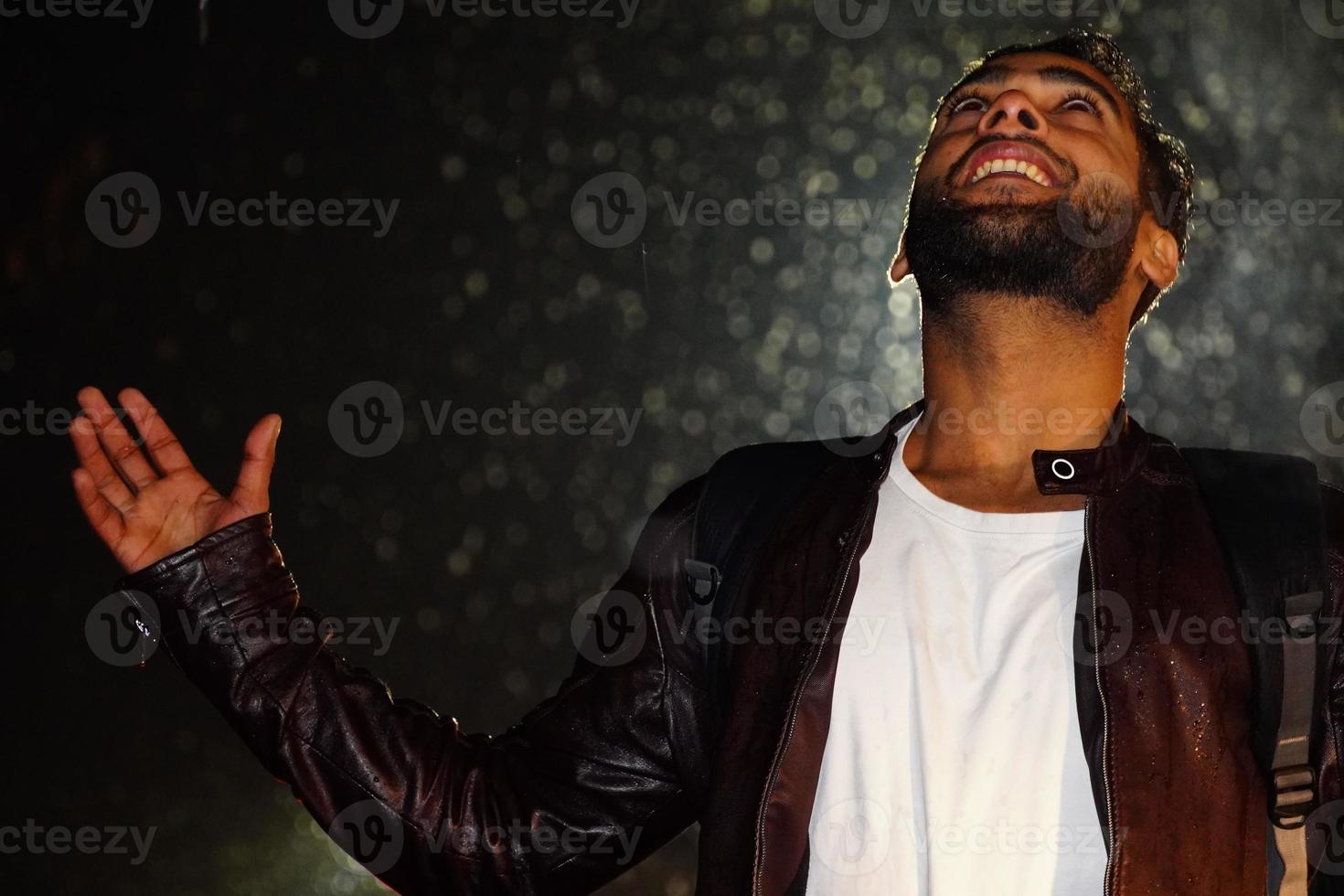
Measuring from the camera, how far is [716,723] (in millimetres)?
1353

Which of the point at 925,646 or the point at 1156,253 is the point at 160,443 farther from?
the point at 1156,253

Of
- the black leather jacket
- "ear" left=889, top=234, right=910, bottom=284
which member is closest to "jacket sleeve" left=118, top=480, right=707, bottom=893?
the black leather jacket

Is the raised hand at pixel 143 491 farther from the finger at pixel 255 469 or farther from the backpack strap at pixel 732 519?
the backpack strap at pixel 732 519

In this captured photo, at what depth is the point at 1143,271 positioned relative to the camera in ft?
5.00

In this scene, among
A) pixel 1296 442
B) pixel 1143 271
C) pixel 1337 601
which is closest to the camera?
pixel 1337 601

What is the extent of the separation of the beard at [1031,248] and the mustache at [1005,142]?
0.05 feet

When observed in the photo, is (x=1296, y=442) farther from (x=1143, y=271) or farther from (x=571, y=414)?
(x=571, y=414)

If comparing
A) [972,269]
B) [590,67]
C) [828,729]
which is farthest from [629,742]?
[590,67]

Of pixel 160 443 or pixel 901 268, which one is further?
pixel 901 268

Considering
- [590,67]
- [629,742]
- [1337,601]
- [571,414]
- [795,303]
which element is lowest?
[629,742]

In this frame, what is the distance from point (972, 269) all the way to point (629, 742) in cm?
66

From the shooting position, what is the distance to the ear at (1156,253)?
4.97 ft

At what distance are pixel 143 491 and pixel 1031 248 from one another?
3.29 feet

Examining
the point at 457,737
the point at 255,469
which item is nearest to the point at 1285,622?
the point at 457,737
